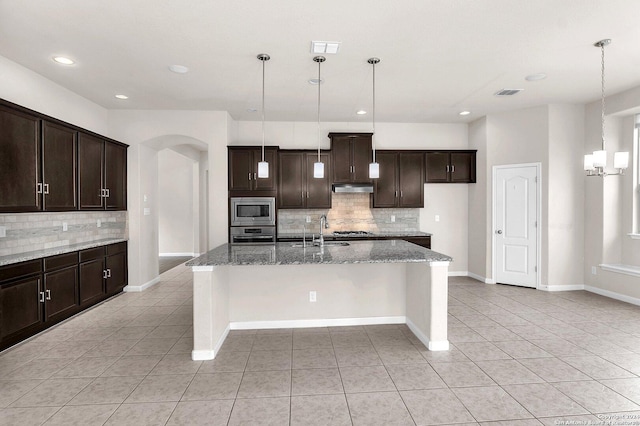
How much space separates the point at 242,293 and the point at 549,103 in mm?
5528

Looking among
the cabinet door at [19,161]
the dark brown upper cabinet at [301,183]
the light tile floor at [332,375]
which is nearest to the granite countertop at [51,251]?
the cabinet door at [19,161]

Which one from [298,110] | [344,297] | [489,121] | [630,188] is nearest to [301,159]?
[298,110]

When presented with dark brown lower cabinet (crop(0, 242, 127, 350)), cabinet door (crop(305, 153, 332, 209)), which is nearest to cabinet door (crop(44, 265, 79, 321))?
dark brown lower cabinet (crop(0, 242, 127, 350))

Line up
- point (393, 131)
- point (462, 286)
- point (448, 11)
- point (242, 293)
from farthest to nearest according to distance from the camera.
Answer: point (393, 131) → point (462, 286) → point (242, 293) → point (448, 11)

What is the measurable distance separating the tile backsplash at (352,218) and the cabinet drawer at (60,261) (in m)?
3.22

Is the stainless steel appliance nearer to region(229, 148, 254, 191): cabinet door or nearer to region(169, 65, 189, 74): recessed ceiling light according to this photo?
region(229, 148, 254, 191): cabinet door

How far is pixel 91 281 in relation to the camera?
4738 mm

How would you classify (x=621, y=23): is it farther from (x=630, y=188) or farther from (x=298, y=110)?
(x=298, y=110)

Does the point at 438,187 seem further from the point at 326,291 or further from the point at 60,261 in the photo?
the point at 60,261

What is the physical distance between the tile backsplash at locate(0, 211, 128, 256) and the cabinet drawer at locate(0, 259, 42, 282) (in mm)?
385

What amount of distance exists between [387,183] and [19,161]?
5.24 meters

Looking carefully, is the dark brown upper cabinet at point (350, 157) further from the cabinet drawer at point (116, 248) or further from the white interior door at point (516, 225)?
the cabinet drawer at point (116, 248)

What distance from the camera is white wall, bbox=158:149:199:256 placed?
32.9 ft

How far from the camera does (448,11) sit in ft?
9.35
